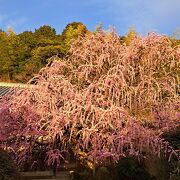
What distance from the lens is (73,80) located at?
36.3 ft

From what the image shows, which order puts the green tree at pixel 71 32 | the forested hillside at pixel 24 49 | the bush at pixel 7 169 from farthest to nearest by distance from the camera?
the green tree at pixel 71 32 < the forested hillside at pixel 24 49 < the bush at pixel 7 169

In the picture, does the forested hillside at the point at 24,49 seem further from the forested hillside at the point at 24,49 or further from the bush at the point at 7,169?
the bush at the point at 7,169

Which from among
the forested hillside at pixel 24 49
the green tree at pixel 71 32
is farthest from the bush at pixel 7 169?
the forested hillside at pixel 24 49

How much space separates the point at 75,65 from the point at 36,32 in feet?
89.8

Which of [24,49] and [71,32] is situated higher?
[71,32]

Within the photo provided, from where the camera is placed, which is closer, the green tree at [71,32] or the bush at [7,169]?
the bush at [7,169]

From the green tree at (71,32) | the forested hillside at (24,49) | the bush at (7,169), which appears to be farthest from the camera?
the green tree at (71,32)

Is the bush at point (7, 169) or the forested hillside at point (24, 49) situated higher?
the forested hillside at point (24, 49)

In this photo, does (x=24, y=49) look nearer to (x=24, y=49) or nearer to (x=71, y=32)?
(x=24, y=49)

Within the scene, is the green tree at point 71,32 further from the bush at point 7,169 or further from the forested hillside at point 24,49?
the bush at point 7,169

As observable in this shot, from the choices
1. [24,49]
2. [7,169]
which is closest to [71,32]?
[24,49]

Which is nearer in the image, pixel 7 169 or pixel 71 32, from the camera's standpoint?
pixel 7 169

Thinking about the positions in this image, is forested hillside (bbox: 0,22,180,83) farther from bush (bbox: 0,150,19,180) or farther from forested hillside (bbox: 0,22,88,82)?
bush (bbox: 0,150,19,180)

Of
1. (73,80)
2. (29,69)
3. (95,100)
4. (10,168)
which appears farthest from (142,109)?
(29,69)
